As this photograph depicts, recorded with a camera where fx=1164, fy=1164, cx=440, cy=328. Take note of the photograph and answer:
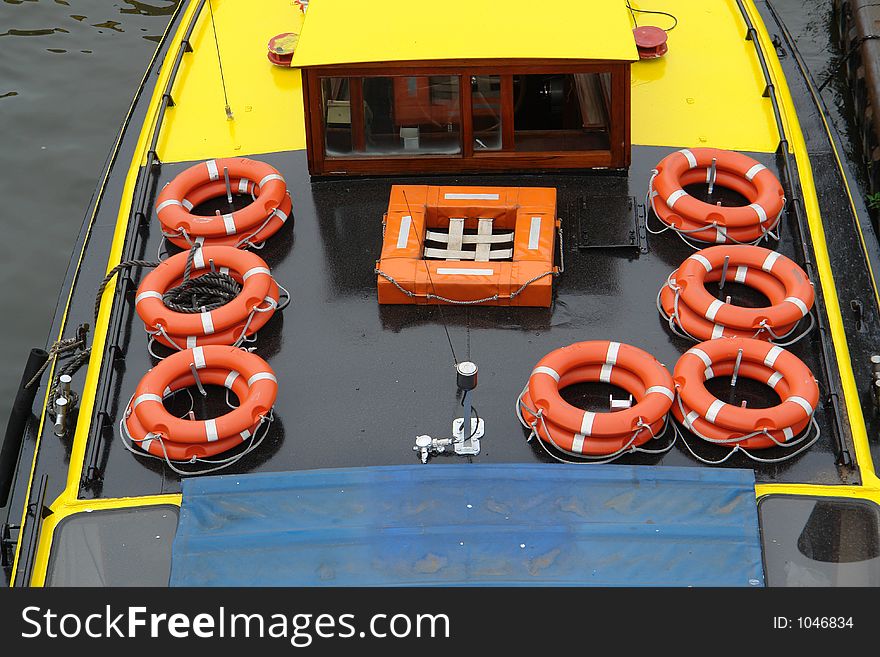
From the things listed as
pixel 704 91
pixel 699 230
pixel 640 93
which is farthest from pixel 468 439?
pixel 704 91

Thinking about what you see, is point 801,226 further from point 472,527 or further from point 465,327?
point 472,527

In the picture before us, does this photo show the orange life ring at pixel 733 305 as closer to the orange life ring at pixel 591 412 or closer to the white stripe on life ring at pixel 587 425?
the orange life ring at pixel 591 412

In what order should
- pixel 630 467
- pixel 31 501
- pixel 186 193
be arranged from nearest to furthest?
1. pixel 630 467
2. pixel 31 501
3. pixel 186 193

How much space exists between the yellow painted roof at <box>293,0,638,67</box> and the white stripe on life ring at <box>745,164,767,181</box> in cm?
124

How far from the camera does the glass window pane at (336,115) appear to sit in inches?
345

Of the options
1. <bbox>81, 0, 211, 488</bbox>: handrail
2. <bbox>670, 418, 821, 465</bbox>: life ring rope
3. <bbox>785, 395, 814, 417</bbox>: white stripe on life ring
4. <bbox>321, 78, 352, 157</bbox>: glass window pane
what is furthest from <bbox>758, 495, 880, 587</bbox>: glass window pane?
<bbox>321, 78, 352, 157</bbox>: glass window pane

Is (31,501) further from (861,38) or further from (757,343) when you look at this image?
(861,38)

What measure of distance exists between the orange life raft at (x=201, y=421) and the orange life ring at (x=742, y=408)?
8.43 ft

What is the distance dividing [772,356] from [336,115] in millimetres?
3776

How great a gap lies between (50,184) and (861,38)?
8.93 m

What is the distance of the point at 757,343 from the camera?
7336 mm

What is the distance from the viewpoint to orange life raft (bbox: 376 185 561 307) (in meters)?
8.02

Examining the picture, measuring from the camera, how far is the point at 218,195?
902cm
